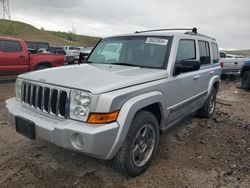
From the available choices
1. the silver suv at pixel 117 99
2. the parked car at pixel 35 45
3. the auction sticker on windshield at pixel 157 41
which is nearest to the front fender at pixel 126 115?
the silver suv at pixel 117 99

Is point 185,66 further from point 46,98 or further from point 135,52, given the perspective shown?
point 46,98

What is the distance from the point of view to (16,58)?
411 inches

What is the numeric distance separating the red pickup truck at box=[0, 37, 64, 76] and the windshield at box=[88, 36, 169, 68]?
6.49 m

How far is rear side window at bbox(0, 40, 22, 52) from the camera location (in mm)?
10172

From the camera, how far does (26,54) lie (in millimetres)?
10750

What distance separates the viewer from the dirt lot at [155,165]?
3.33m

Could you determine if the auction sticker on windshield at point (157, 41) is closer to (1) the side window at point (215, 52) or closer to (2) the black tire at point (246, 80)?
(1) the side window at point (215, 52)

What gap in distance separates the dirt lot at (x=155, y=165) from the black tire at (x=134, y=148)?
0.12 m

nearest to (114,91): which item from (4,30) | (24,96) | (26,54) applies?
(24,96)

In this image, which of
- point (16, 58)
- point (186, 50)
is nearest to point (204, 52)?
point (186, 50)

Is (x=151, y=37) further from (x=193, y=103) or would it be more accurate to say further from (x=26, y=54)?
(x=26, y=54)

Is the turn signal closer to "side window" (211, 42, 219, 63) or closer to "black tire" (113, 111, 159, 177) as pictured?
"black tire" (113, 111, 159, 177)

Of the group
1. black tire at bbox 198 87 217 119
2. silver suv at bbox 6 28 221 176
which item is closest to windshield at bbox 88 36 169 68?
silver suv at bbox 6 28 221 176

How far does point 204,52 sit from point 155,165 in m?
2.77
